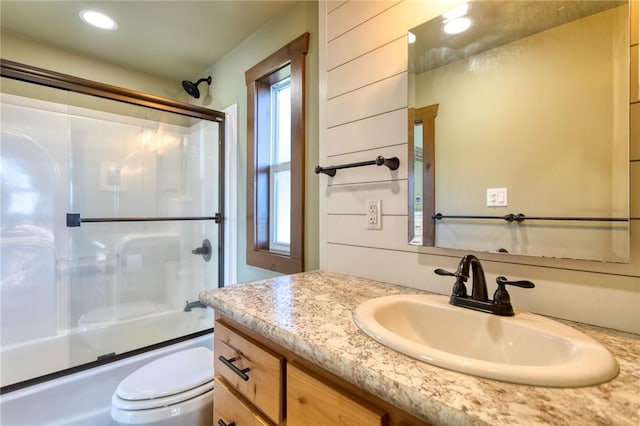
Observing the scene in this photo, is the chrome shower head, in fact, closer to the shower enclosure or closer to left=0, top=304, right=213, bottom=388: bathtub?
the shower enclosure

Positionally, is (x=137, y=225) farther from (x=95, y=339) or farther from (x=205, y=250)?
(x=95, y=339)

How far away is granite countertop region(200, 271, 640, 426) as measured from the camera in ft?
1.26

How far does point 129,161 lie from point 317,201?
68.6 inches

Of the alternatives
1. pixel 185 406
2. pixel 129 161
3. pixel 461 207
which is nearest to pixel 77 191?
pixel 129 161

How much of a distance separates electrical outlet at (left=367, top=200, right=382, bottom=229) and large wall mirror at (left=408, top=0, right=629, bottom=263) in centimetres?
15

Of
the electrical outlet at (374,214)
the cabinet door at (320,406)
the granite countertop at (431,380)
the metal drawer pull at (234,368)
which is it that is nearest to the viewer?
the granite countertop at (431,380)

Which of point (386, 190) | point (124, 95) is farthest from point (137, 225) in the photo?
point (386, 190)

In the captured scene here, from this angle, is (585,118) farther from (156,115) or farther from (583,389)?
(156,115)

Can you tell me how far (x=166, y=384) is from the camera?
4.20 ft

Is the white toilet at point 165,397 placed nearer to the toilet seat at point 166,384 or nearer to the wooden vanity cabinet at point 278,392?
the toilet seat at point 166,384

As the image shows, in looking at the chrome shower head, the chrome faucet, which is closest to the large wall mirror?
the chrome faucet

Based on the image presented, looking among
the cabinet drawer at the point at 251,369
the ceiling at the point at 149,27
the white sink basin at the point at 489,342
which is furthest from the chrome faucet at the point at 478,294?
the ceiling at the point at 149,27

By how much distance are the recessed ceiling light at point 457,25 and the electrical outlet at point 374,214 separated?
0.63m

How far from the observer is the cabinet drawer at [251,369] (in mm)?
712
